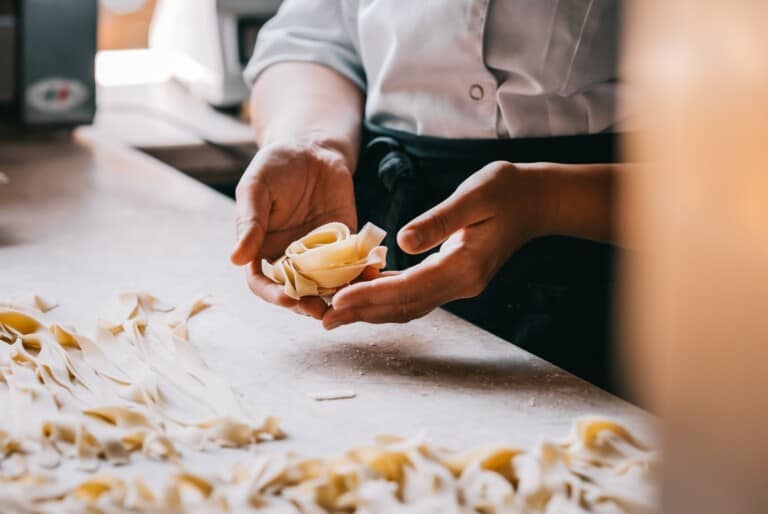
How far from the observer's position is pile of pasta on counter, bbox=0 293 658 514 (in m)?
0.78

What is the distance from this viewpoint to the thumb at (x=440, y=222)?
3.55 feet

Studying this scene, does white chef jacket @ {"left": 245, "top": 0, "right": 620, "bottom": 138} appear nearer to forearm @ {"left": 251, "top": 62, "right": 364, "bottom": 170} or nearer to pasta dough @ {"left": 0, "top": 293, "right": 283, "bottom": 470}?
forearm @ {"left": 251, "top": 62, "right": 364, "bottom": 170}

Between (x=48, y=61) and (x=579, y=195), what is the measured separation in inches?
50.9

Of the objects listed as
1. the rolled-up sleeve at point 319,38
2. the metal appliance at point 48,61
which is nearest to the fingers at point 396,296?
the rolled-up sleeve at point 319,38

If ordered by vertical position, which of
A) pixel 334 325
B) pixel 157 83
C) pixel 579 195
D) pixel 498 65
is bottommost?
pixel 157 83

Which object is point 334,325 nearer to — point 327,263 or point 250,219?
point 327,263

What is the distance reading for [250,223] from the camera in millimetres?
1236

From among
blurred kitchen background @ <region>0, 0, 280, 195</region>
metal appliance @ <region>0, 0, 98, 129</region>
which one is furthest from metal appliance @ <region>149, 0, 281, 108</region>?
metal appliance @ <region>0, 0, 98, 129</region>

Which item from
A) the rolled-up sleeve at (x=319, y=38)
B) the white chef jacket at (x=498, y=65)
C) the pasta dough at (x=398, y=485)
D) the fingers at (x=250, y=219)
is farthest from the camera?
the rolled-up sleeve at (x=319, y=38)

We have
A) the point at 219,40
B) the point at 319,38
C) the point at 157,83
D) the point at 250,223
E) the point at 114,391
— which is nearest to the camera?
the point at 114,391

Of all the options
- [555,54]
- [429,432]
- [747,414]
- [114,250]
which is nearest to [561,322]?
[555,54]

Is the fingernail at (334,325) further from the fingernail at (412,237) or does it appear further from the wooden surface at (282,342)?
the fingernail at (412,237)

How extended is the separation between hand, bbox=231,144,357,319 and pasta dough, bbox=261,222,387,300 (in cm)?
2

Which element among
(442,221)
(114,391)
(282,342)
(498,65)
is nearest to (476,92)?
(498,65)
